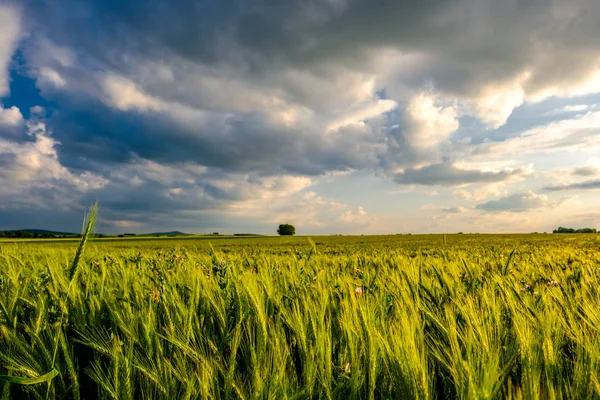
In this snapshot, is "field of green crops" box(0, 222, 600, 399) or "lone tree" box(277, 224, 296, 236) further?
"lone tree" box(277, 224, 296, 236)

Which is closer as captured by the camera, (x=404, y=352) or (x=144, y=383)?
(x=404, y=352)

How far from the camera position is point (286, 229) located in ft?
350

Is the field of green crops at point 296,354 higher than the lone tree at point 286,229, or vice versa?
the lone tree at point 286,229

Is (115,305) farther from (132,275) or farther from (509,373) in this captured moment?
(509,373)

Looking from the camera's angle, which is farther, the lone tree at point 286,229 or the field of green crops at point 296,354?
the lone tree at point 286,229

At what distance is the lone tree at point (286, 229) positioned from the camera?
346 feet

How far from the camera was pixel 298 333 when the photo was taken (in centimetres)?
146

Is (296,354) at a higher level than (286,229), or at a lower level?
lower

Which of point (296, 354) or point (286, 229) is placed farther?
point (286, 229)

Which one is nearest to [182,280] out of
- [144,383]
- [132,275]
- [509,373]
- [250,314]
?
[132,275]

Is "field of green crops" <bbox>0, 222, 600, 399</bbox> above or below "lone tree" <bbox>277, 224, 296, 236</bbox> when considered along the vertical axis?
below

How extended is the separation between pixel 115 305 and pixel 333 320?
1.22 metres

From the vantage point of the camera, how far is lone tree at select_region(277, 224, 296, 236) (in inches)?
4156

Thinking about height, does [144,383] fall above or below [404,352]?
below
